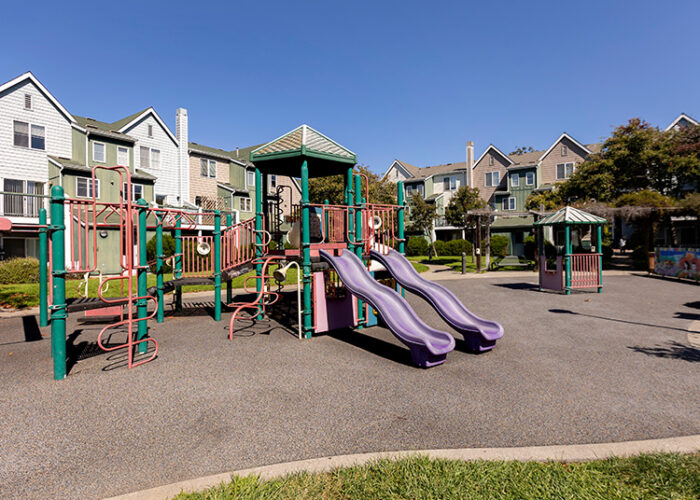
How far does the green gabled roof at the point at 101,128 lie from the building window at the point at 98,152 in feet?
2.93

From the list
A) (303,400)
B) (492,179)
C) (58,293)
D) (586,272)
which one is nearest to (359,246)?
(303,400)

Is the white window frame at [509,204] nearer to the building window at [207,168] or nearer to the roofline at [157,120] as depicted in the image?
the building window at [207,168]

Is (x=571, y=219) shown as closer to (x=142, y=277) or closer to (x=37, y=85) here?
(x=142, y=277)

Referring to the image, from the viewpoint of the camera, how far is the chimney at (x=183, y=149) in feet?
103

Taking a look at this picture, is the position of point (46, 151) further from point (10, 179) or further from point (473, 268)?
point (473, 268)

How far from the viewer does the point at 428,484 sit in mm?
2969

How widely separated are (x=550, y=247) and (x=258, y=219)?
28.4 metres

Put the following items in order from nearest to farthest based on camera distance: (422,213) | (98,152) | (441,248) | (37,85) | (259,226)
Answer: (259,226)
(37,85)
(98,152)
(422,213)
(441,248)

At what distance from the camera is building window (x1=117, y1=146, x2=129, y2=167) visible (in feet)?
90.1

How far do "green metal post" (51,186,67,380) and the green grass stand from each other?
4105 mm

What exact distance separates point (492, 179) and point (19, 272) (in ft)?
138

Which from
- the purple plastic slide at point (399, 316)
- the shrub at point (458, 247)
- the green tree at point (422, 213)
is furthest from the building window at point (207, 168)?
the purple plastic slide at point (399, 316)

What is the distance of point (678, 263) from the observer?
18.3 meters

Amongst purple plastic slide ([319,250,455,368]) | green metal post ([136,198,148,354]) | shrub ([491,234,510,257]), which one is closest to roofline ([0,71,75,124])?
green metal post ([136,198,148,354])
